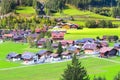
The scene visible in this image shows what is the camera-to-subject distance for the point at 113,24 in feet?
337

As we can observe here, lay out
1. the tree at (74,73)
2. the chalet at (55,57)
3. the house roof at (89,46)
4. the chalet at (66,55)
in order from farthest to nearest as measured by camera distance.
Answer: the house roof at (89,46), the chalet at (66,55), the chalet at (55,57), the tree at (74,73)

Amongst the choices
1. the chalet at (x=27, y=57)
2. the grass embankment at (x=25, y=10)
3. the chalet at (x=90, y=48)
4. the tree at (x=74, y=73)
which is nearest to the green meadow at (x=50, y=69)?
the chalet at (x=27, y=57)

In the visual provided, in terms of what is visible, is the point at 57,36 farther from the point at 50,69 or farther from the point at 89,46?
the point at 50,69

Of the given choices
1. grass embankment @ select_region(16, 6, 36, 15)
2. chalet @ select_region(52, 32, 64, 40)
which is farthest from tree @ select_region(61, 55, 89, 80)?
grass embankment @ select_region(16, 6, 36, 15)

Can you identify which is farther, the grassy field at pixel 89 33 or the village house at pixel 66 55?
the grassy field at pixel 89 33

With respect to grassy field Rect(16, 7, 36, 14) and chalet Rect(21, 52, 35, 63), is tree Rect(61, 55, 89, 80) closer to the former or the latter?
chalet Rect(21, 52, 35, 63)

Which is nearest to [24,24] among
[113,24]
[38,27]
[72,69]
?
[38,27]

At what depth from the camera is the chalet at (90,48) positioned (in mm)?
65125

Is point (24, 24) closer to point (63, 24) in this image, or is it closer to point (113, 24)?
point (63, 24)

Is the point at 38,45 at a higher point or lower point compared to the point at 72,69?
lower

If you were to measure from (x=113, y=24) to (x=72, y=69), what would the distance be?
73.9 m

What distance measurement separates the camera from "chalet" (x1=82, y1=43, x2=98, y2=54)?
65.1m

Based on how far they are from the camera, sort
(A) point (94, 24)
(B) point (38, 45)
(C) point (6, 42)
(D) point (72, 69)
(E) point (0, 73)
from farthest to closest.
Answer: (A) point (94, 24) → (C) point (6, 42) → (B) point (38, 45) → (E) point (0, 73) → (D) point (72, 69)

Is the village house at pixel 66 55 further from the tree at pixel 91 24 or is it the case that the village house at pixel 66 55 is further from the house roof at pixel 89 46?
the tree at pixel 91 24
